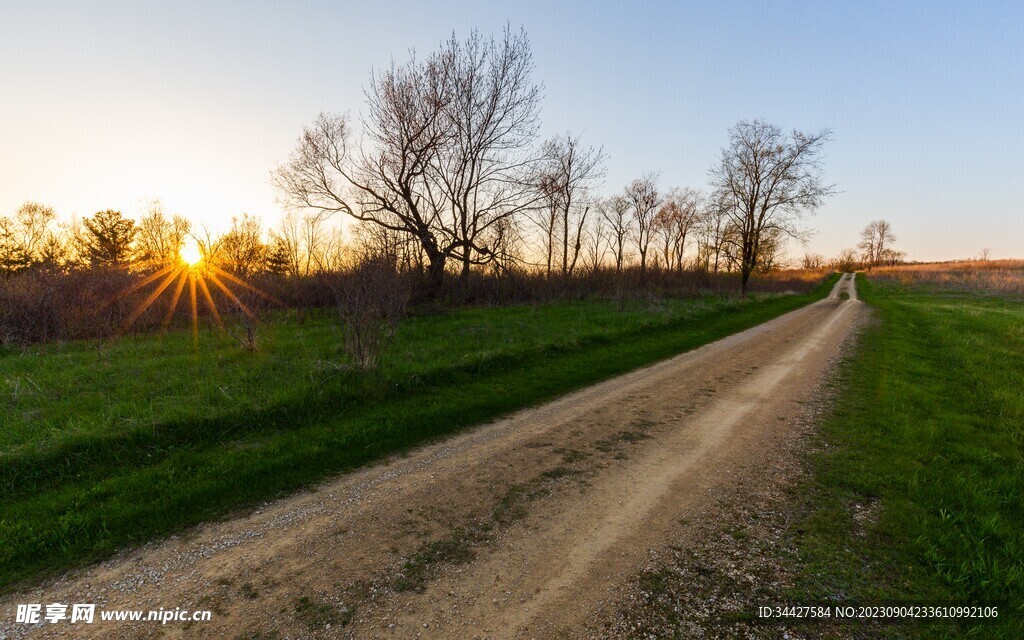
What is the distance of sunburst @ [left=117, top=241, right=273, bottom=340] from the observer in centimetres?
1308

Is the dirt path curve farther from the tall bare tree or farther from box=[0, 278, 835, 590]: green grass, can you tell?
the tall bare tree

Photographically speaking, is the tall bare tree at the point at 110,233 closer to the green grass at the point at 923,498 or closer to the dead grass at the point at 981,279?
the green grass at the point at 923,498

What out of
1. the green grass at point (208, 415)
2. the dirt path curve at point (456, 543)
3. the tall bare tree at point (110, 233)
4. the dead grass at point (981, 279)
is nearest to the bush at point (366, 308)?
the green grass at point (208, 415)

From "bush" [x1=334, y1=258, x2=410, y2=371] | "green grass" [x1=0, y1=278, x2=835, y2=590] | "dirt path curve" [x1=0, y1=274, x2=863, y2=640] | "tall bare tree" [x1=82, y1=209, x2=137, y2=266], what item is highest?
"tall bare tree" [x1=82, y1=209, x2=137, y2=266]

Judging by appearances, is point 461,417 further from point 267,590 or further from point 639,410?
point 267,590

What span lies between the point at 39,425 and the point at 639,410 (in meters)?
9.18

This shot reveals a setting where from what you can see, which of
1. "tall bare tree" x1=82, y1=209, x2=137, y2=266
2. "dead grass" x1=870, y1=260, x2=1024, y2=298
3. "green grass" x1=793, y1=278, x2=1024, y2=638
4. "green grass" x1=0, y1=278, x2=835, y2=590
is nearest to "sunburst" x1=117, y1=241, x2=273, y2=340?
"green grass" x1=0, y1=278, x2=835, y2=590

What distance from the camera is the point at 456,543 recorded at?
3684mm

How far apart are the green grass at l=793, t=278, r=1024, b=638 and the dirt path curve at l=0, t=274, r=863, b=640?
0.89m

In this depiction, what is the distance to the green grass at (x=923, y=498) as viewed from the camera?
10.1ft

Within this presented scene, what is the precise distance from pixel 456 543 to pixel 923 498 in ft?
16.0

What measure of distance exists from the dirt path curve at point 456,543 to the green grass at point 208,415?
1.95 feet

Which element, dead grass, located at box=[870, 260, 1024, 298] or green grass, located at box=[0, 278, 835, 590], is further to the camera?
dead grass, located at box=[870, 260, 1024, 298]

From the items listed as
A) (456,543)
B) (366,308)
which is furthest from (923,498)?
(366,308)
